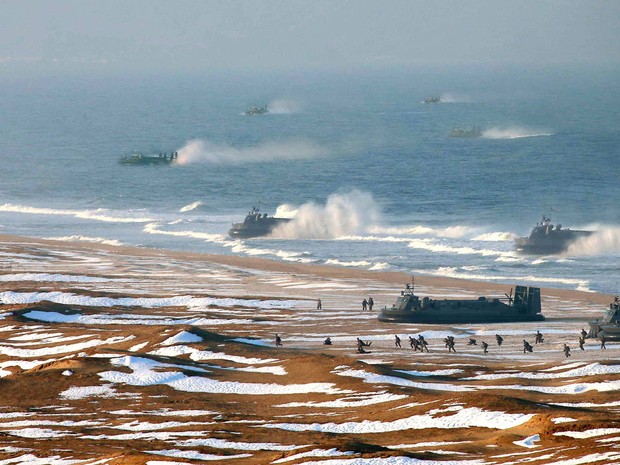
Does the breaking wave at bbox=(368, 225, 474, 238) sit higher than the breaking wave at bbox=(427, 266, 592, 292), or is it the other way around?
the breaking wave at bbox=(368, 225, 474, 238)

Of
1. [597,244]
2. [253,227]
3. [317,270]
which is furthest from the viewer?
[253,227]

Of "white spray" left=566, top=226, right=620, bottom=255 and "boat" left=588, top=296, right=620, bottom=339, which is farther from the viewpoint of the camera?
"white spray" left=566, top=226, right=620, bottom=255

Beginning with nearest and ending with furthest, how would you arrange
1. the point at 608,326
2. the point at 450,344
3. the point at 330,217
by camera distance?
1. the point at 450,344
2. the point at 608,326
3. the point at 330,217

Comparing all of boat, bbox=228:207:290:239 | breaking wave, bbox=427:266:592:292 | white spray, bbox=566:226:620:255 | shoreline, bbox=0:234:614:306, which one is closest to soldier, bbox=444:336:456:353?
shoreline, bbox=0:234:614:306

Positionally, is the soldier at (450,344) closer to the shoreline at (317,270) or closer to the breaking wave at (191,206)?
the shoreline at (317,270)

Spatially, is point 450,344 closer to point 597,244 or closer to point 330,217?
point 597,244

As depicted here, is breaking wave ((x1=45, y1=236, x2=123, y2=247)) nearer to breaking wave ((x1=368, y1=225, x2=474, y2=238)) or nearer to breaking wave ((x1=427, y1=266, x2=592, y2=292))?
breaking wave ((x1=368, y1=225, x2=474, y2=238))

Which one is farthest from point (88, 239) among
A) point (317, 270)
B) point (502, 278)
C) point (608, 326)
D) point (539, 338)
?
point (608, 326)
